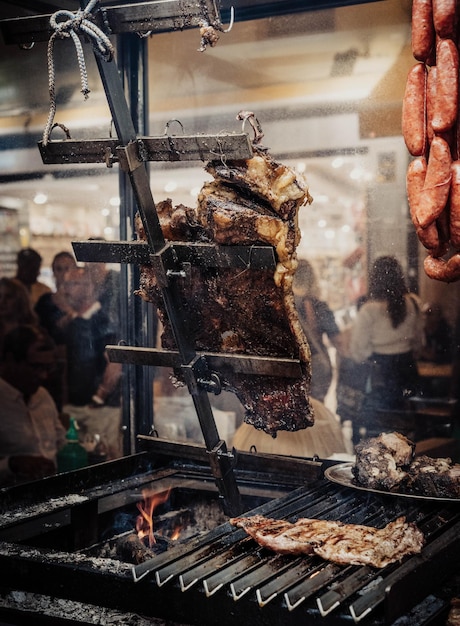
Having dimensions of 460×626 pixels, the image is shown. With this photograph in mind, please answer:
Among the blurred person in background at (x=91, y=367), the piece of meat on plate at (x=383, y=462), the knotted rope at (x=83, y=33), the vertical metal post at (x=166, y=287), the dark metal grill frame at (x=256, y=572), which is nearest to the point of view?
the dark metal grill frame at (x=256, y=572)

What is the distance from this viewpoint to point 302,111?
181 inches

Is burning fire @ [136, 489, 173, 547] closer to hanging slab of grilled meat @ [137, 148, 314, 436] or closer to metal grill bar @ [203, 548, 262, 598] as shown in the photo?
hanging slab of grilled meat @ [137, 148, 314, 436]

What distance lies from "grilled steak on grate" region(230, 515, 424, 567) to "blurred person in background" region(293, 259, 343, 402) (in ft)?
5.16

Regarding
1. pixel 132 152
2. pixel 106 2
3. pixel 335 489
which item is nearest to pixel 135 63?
pixel 106 2

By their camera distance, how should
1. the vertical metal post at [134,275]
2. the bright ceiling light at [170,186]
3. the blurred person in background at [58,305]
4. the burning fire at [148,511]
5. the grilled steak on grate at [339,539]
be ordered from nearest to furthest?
the grilled steak on grate at [339,539] < the burning fire at [148,511] < the vertical metal post at [134,275] < the bright ceiling light at [170,186] < the blurred person in background at [58,305]

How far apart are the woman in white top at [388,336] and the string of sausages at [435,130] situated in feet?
3.30

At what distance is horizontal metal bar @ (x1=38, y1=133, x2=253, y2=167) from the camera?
289 centimetres

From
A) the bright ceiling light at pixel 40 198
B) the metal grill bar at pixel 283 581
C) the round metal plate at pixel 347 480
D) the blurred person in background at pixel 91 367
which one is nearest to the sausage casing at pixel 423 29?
the round metal plate at pixel 347 480

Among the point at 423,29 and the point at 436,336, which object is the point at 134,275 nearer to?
the point at 436,336

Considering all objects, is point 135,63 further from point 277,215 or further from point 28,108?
point 277,215

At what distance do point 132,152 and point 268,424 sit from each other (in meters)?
1.39

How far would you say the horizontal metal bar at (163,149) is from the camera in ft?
9.48

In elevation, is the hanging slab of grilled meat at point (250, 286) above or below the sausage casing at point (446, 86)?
below

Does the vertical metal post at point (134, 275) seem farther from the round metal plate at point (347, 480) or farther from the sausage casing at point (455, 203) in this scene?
the sausage casing at point (455, 203)
